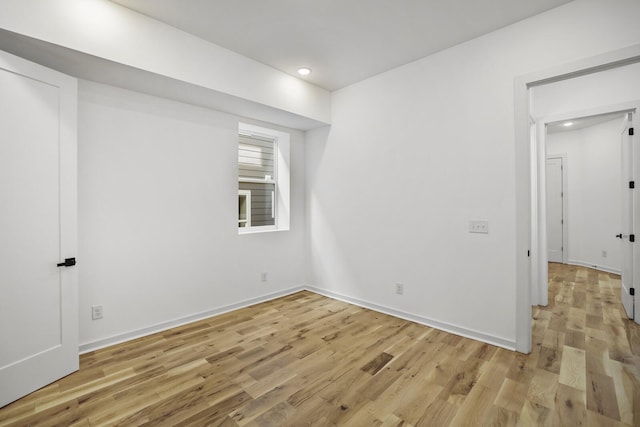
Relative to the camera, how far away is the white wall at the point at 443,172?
2510 mm

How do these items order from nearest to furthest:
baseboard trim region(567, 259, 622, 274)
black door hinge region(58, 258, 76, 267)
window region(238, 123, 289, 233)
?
black door hinge region(58, 258, 76, 267) < window region(238, 123, 289, 233) < baseboard trim region(567, 259, 622, 274)

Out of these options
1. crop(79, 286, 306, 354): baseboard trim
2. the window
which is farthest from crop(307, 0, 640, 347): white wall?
crop(79, 286, 306, 354): baseboard trim

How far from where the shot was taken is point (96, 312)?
2688 mm

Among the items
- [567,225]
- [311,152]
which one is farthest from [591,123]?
[311,152]

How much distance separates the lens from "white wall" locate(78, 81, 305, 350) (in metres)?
2.68

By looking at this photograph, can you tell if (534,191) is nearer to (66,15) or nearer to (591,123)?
(591,123)

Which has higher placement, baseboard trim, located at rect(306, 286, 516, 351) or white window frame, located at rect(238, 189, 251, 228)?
white window frame, located at rect(238, 189, 251, 228)

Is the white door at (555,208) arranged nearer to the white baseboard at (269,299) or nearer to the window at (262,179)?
the white baseboard at (269,299)

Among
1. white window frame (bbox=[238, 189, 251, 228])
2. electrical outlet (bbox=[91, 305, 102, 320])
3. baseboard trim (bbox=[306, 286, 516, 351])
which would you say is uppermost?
white window frame (bbox=[238, 189, 251, 228])

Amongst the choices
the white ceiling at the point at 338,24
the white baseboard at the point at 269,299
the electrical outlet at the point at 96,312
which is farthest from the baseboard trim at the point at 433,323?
the white ceiling at the point at 338,24

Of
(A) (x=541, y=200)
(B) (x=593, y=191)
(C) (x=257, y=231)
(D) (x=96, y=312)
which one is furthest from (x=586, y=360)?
(B) (x=593, y=191)

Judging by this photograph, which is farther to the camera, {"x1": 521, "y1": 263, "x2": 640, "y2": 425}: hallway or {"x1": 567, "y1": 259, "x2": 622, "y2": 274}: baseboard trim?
{"x1": 567, "y1": 259, "x2": 622, "y2": 274}: baseboard trim

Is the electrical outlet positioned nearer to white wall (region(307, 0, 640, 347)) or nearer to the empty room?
the empty room

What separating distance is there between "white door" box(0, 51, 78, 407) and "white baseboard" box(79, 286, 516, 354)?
46 centimetres
